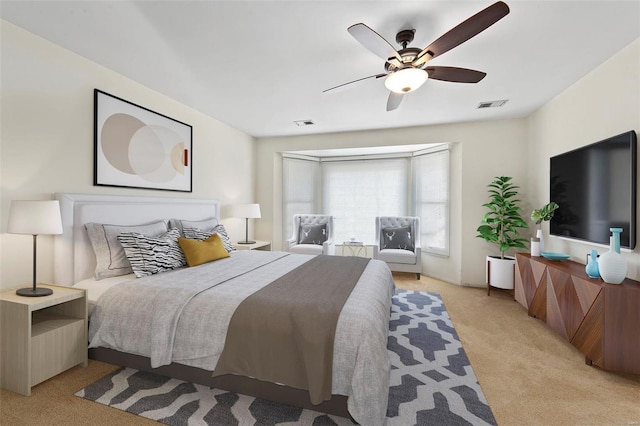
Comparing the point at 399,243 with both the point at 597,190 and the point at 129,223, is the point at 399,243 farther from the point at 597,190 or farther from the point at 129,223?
the point at 129,223

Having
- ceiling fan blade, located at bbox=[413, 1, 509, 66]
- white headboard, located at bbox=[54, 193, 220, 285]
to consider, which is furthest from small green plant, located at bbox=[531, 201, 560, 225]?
white headboard, located at bbox=[54, 193, 220, 285]

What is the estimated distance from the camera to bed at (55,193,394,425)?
1.56m

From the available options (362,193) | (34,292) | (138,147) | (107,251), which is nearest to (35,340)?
(34,292)

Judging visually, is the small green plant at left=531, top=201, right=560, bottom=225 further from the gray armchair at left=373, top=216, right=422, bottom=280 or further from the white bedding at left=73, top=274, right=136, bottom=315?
the white bedding at left=73, top=274, right=136, bottom=315

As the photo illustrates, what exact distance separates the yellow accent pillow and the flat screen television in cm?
358

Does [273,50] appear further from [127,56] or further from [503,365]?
[503,365]

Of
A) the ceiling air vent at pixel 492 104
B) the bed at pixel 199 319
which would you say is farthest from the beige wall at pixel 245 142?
the ceiling air vent at pixel 492 104

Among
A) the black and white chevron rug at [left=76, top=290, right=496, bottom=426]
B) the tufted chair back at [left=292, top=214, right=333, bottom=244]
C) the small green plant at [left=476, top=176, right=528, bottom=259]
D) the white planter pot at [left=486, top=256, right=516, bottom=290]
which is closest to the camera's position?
the black and white chevron rug at [left=76, top=290, right=496, bottom=426]

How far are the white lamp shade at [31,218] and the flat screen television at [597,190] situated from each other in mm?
4227

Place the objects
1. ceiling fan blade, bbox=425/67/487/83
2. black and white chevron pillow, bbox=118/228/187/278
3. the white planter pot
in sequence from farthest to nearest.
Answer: the white planter pot, black and white chevron pillow, bbox=118/228/187/278, ceiling fan blade, bbox=425/67/487/83

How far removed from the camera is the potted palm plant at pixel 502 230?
3838 mm

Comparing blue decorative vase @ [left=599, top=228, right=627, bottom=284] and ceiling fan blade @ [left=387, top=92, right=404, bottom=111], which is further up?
ceiling fan blade @ [left=387, top=92, right=404, bottom=111]

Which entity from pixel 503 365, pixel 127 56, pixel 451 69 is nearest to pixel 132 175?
pixel 127 56

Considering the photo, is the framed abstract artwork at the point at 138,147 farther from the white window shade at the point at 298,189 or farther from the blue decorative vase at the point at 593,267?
the blue decorative vase at the point at 593,267
